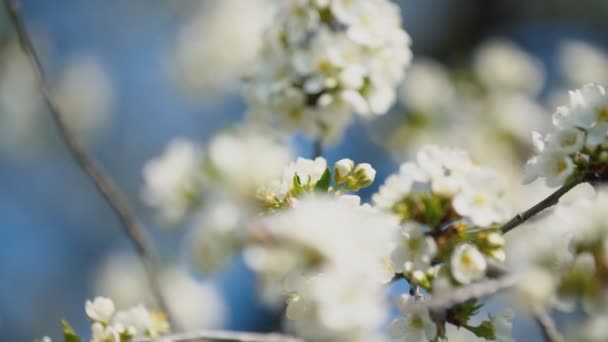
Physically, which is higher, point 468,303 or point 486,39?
point 486,39

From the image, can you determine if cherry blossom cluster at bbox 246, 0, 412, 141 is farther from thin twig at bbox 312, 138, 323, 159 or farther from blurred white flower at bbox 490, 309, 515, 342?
blurred white flower at bbox 490, 309, 515, 342

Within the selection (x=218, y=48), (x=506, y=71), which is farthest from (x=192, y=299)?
(x=506, y=71)

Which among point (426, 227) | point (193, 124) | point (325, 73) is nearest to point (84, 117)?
point (193, 124)

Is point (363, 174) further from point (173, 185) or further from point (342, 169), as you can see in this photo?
point (173, 185)

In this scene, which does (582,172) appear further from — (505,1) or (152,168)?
(505,1)

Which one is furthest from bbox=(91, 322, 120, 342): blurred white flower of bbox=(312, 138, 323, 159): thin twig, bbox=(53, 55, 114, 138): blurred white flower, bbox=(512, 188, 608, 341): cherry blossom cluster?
bbox=(53, 55, 114, 138): blurred white flower

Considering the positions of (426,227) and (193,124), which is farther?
(193,124)
